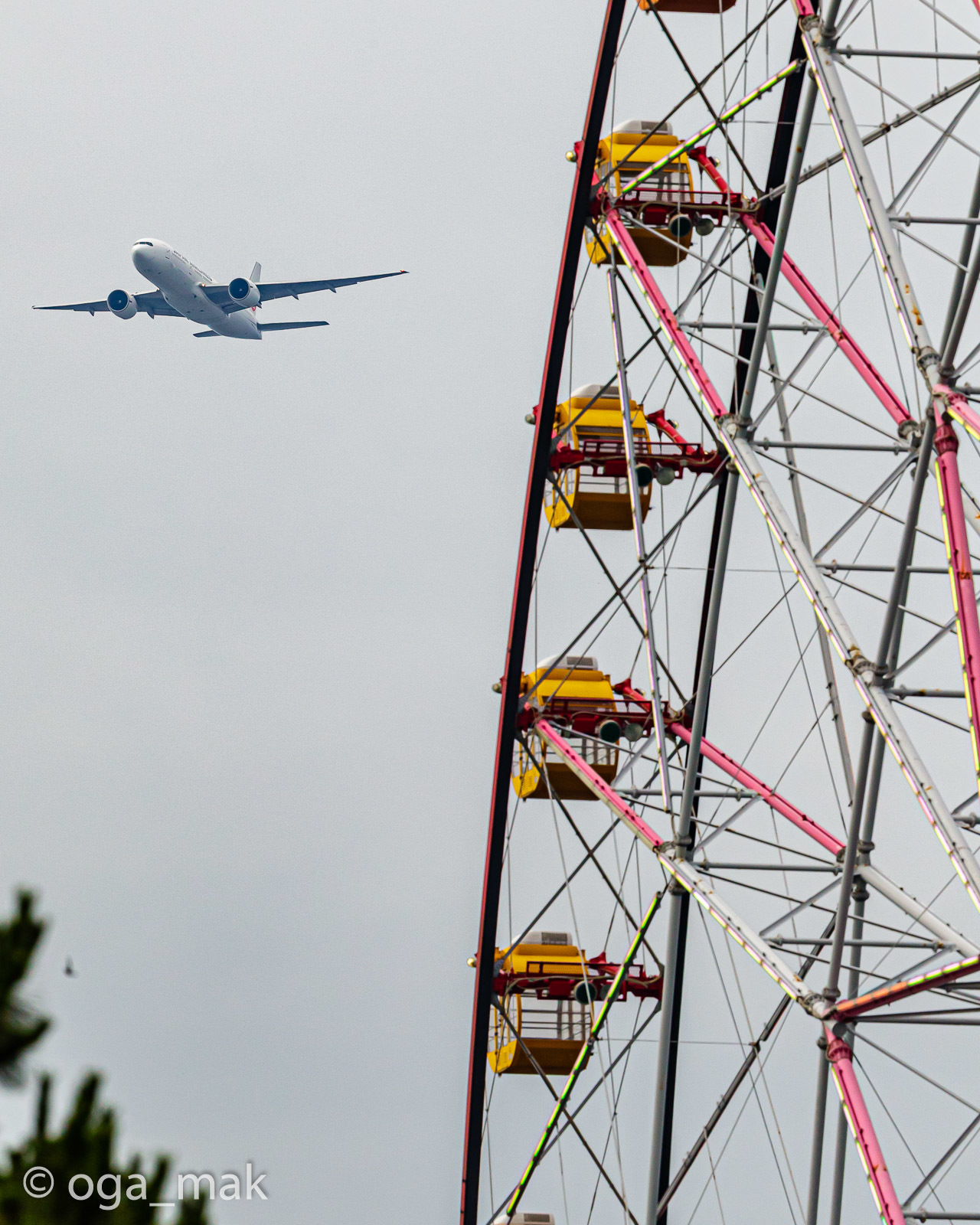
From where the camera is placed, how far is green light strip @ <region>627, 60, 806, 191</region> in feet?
94.6

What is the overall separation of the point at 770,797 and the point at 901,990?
408 inches

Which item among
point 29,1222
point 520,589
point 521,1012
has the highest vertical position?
point 520,589

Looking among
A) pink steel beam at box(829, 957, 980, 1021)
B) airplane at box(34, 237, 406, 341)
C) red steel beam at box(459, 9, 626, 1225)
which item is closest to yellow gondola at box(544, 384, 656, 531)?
red steel beam at box(459, 9, 626, 1225)

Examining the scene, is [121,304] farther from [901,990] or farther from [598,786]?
[901,990]

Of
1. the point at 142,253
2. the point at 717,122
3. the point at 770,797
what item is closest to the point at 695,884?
the point at 770,797

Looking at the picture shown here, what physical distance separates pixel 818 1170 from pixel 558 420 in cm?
1472

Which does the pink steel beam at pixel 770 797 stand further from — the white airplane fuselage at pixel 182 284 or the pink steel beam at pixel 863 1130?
the white airplane fuselage at pixel 182 284

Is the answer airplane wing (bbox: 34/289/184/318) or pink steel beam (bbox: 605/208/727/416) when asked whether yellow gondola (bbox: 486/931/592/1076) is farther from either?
airplane wing (bbox: 34/289/184/318)

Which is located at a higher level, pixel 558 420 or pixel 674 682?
pixel 558 420

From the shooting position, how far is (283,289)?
7062 cm

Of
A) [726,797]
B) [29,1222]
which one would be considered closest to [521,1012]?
[726,797]

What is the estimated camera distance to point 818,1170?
22.7 metres

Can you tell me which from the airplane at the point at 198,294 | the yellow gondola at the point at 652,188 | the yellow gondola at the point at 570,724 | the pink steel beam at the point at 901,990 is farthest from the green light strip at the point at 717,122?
the airplane at the point at 198,294

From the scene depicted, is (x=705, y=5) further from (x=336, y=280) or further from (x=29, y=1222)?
(x=336, y=280)
